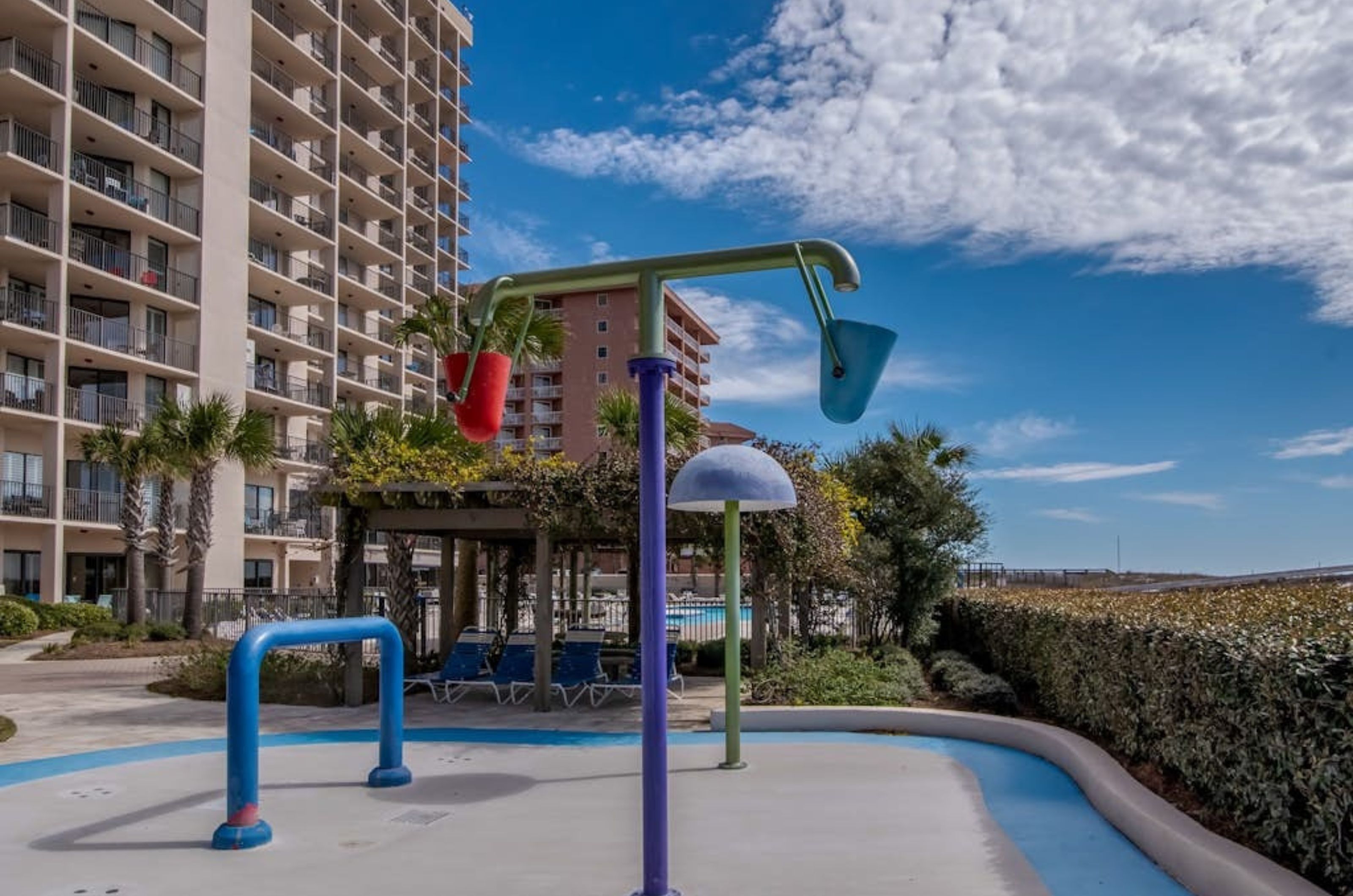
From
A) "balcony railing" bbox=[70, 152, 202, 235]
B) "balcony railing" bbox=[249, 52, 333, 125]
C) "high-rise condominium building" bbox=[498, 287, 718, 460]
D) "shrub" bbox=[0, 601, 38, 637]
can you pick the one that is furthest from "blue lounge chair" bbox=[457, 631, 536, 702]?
"high-rise condominium building" bbox=[498, 287, 718, 460]

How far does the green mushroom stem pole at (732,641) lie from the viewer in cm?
1003

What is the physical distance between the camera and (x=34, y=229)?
34906 mm

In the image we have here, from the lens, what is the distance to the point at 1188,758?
283 inches

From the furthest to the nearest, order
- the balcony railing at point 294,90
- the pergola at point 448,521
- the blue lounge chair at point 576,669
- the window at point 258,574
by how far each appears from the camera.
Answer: the balcony railing at point 294,90, the window at point 258,574, the blue lounge chair at point 576,669, the pergola at point 448,521

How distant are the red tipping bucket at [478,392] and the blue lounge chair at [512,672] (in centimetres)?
996

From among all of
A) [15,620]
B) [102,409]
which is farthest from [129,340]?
[15,620]

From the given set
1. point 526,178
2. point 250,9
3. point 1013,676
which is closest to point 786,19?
point 1013,676

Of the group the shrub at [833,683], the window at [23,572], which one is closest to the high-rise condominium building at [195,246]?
the window at [23,572]

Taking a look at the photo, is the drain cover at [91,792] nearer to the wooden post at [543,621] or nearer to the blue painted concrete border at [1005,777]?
the blue painted concrete border at [1005,777]

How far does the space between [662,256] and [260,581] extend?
149 feet

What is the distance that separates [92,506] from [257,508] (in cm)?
1018

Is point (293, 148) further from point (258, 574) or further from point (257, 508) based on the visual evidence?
point (258, 574)

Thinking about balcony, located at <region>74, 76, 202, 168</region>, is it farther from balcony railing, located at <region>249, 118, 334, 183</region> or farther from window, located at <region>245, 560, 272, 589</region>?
window, located at <region>245, 560, 272, 589</region>

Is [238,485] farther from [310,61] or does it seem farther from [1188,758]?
[1188,758]
